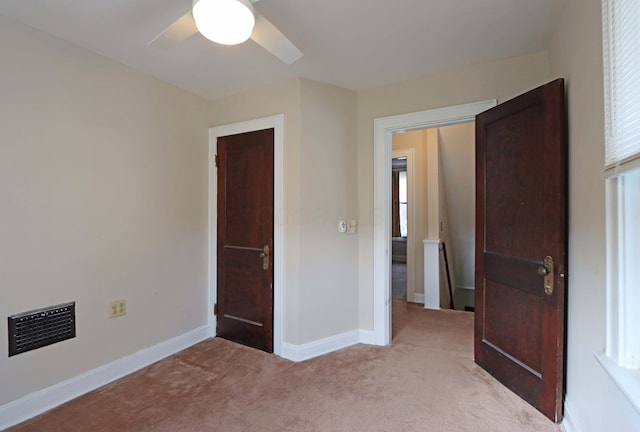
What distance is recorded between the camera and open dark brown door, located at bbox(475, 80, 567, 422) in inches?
70.2

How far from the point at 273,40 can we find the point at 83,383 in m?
2.48

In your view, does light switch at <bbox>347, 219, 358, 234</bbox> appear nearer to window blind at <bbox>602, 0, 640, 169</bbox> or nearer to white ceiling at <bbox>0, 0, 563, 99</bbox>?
white ceiling at <bbox>0, 0, 563, 99</bbox>

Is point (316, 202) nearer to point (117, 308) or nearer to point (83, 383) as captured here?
Answer: point (117, 308)

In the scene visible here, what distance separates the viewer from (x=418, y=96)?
270 centimetres

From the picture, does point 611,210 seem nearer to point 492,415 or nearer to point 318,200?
point 492,415

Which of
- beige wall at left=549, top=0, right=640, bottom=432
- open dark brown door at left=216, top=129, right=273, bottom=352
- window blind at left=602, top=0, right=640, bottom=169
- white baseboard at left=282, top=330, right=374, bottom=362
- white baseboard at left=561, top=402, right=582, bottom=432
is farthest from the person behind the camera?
open dark brown door at left=216, top=129, right=273, bottom=352

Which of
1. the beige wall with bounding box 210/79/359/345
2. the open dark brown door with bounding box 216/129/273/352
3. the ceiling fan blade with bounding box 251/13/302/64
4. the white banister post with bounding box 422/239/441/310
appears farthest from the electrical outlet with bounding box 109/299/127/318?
the white banister post with bounding box 422/239/441/310

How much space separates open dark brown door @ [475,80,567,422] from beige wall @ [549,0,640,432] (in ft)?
0.20

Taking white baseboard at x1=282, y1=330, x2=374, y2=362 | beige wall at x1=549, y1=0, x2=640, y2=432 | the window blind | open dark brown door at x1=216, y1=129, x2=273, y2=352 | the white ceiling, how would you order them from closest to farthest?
the window blind
beige wall at x1=549, y1=0, x2=640, y2=432
the white ceiling
white baseboard at x1=282, y1=330, x2=374, y2=362
open dark brown door at x1=216, y1=129, x2=273, y2=352

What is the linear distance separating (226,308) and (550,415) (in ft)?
8.25

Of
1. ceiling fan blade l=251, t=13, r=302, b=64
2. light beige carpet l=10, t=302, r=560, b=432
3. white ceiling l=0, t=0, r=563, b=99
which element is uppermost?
white ceiling l=0, t=0, r=563, b=99

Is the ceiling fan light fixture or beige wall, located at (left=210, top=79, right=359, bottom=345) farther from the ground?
the ceiling fan light fixture

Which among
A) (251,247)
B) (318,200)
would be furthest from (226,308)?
(318,200)

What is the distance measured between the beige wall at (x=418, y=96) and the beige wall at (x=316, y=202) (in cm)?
8
